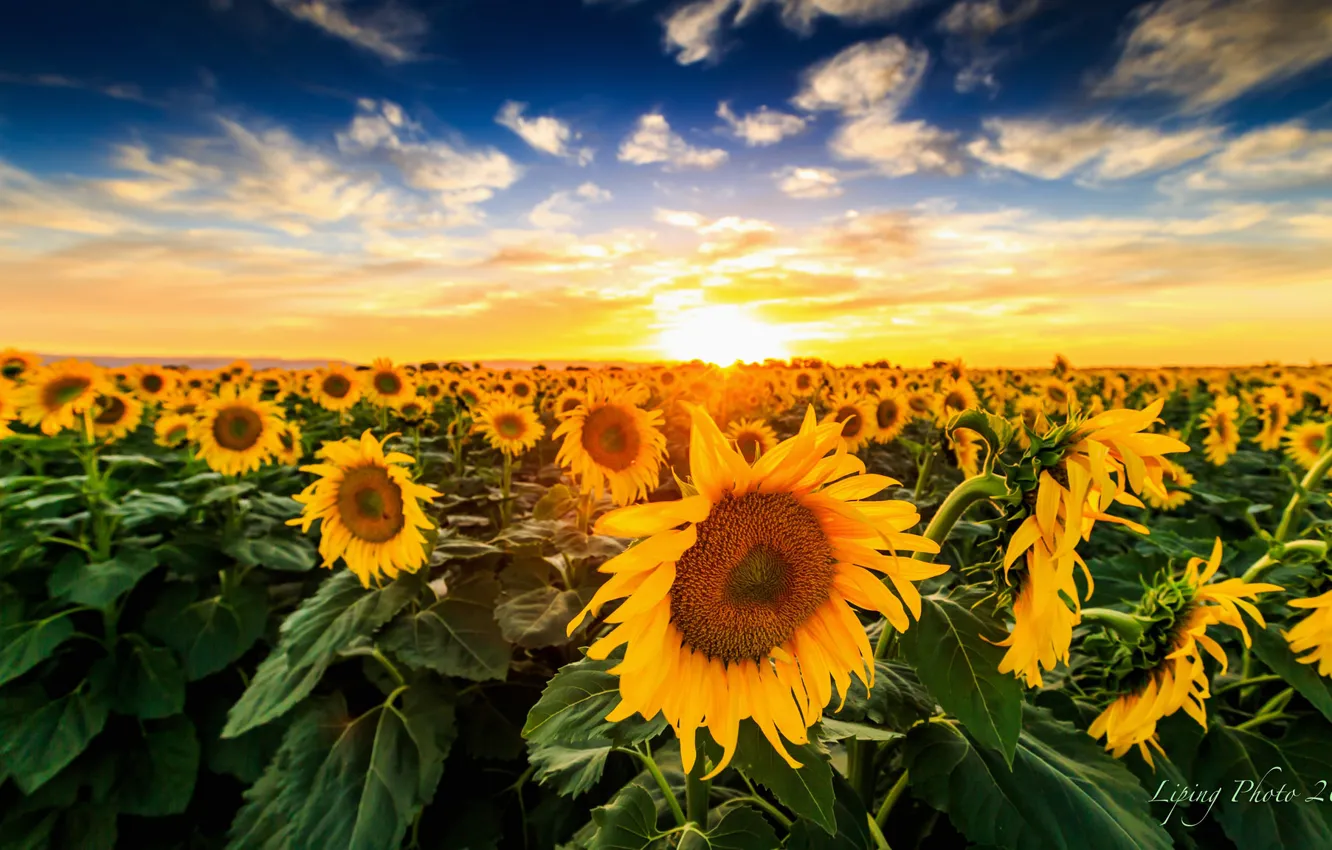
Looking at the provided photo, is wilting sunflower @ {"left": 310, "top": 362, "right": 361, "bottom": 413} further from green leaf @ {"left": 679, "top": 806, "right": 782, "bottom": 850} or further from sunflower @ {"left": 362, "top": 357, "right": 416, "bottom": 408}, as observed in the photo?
green leaf @ {"left": 679, "top": 806, "right": 782, "bottom": 850}

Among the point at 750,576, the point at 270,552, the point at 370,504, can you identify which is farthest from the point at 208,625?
the point at 750,576

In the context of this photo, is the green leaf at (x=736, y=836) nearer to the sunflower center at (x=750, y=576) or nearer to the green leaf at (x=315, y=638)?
the sunflower center at (x=750, y=576)

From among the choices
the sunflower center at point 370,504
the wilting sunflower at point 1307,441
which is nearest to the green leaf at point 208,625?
the sunflower center at point 370,504

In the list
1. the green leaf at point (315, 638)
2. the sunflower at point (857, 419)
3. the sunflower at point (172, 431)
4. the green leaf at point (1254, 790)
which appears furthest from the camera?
the sunflower at point (172, 431)

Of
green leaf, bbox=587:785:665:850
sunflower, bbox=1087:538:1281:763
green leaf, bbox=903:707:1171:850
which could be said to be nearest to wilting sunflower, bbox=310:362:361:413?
green leaf, bbox=587:785:665:850

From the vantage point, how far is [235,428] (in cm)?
529

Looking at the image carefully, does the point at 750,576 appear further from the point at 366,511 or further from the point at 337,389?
the point at 337,389

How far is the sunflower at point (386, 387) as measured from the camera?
25.8 ft

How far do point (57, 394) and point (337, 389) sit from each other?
2778mm

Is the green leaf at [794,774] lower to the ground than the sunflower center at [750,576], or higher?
lower

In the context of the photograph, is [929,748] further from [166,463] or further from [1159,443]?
[166,463]

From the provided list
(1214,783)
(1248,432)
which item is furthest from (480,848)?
(1248,432)

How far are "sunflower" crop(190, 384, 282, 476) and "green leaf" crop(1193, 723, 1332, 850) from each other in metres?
6.00

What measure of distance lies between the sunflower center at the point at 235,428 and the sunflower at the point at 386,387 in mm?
2416
